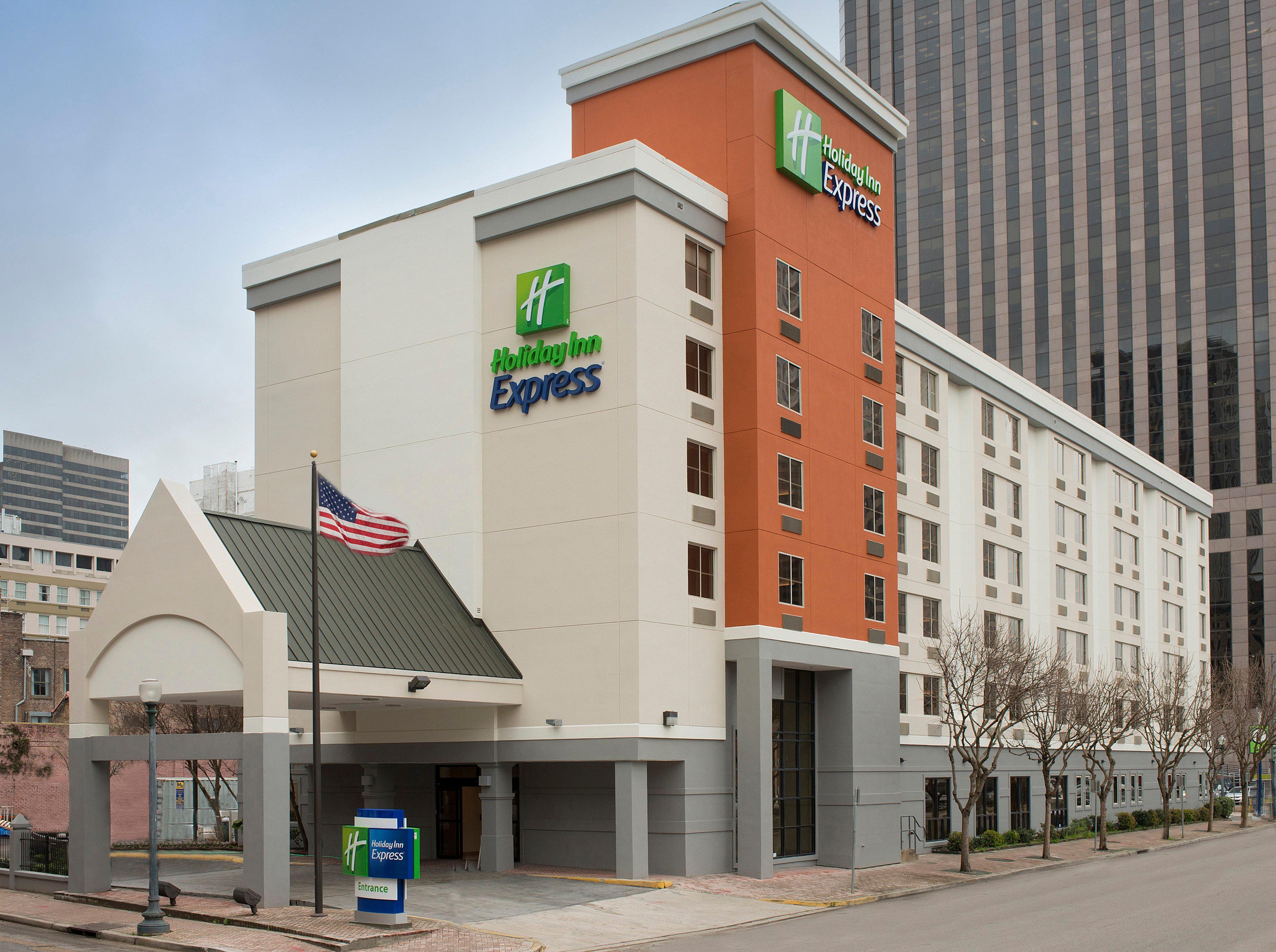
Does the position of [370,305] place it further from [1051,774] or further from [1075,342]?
[1075,342]

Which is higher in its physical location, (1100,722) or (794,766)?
(1100,722)

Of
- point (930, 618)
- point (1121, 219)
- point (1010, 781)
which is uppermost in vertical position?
point (1121, 219)

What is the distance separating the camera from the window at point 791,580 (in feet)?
120

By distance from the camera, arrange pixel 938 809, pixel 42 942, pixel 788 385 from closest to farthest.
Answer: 1. pixel 42 942
2. pixel 788 385
3. pixel 938 809

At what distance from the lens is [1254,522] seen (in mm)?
115188

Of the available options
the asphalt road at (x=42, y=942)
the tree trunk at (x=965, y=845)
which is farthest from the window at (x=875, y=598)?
the asphalt road at (x=42, y=942)

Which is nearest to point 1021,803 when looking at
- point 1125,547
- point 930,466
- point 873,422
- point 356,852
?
point 930,466

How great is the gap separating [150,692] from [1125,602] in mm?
56603

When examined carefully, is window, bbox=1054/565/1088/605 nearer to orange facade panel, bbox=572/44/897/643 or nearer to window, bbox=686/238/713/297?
orange facade panel, bbox=572/44/897/643

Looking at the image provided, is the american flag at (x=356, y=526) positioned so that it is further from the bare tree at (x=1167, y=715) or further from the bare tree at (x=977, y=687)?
the bare tree at (x=1167, y=715)

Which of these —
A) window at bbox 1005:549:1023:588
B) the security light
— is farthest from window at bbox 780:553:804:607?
window at bbox 1005:549:1023:588

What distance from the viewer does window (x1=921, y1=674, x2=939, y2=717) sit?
48.5m

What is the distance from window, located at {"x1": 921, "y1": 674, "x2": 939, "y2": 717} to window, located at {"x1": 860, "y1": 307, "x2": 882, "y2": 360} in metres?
13.4

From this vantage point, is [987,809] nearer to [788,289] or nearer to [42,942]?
[788,289]
